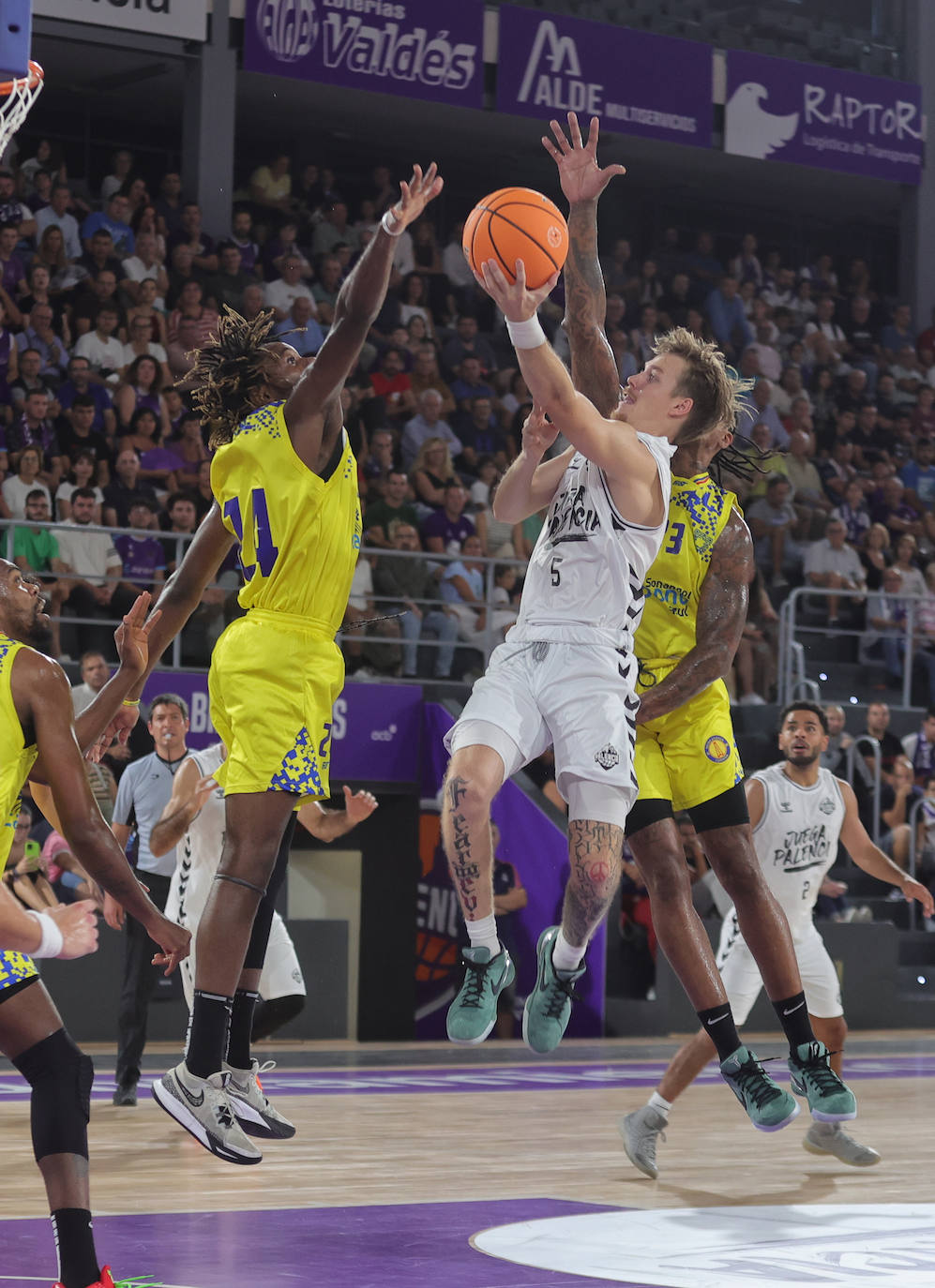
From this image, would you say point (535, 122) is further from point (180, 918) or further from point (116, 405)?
point (180, 918)

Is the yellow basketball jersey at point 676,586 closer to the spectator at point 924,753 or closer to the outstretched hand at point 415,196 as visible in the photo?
the outstretched hand at point 415,196

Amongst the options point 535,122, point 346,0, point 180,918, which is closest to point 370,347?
point 346,0

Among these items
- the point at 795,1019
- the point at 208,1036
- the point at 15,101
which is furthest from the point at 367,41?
the point at 208,1036

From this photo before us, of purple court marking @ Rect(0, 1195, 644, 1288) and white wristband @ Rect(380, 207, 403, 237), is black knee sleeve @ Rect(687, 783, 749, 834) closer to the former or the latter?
purple court marking @ Rect(0, 1195, 644, 1288)

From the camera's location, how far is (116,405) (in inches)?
555

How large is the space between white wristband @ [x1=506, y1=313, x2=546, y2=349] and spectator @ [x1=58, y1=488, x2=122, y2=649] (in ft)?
24.6

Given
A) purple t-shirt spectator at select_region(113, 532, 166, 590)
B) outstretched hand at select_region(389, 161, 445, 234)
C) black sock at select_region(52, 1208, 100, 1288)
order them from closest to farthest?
black sock at select_region(52, 1208, 100, 1288)
outstretched hand at select_region(389, 161, 445, 234)
purple t-shirt spectator at select_region(113, 532, 166, 590)

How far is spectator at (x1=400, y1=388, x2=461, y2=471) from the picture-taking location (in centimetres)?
1581

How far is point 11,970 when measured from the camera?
14.1ft

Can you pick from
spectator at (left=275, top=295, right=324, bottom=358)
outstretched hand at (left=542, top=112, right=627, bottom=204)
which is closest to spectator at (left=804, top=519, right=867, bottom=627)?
spectator at (left=275, top=295, right=324, bottom=358)

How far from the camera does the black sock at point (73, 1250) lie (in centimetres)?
427

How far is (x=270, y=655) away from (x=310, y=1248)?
1.82 m

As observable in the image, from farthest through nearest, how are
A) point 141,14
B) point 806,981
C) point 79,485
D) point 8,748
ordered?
point 141,14
point 79,485
point 806,981
point 8,748

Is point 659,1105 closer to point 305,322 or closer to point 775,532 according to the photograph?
point 305,322
